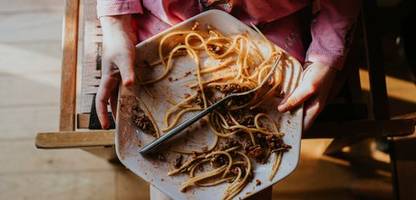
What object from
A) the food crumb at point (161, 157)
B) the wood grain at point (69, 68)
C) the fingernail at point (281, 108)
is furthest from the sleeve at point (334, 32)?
the wood grain at point (69, 68)

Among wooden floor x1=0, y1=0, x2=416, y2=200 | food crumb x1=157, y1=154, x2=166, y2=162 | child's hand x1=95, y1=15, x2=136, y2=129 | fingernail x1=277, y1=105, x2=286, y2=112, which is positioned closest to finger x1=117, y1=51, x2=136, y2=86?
child's hand x1=95, y1=15, x2=136, y2=129

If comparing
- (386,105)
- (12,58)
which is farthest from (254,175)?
(12,58)

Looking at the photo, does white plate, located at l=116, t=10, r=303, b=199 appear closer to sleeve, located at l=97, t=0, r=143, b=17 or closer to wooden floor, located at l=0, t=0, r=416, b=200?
sleeve, located at l=97, t=0, r=143, b=17

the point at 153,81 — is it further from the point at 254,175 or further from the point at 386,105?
the point at 386,105

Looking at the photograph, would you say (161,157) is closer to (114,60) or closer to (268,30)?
(114,60)

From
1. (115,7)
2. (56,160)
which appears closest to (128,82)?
(115,7)
